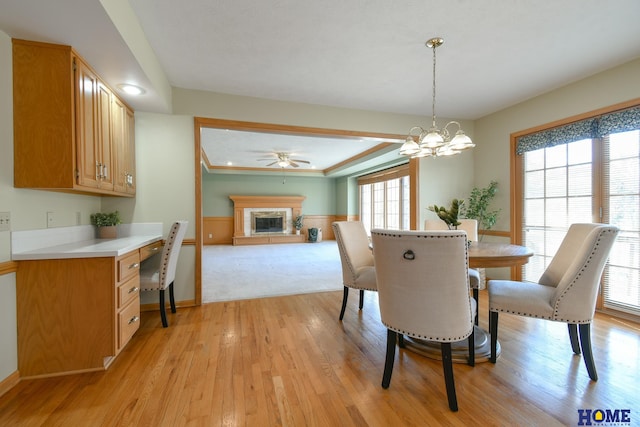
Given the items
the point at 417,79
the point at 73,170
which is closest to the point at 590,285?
the point at 417,79

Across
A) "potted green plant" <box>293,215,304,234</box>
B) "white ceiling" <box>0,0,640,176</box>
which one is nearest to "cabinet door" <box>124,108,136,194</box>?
"white ceiling" <box>0,0,640,176</box>

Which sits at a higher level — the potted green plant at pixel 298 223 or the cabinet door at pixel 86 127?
the cabinet door at pixel 86 127

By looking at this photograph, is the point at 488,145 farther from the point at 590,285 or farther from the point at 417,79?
the point at 590,285

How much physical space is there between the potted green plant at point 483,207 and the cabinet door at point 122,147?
4.33m

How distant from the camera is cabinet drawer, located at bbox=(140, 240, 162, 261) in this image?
7.71 feet

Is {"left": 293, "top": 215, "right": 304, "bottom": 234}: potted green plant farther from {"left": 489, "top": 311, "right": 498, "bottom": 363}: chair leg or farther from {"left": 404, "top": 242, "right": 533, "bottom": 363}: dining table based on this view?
{"left": 489, "top": 311, "right": 498, "bottom": 363}: chair leg

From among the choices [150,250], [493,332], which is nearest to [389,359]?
[493,332]

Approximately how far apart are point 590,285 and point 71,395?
3185mm

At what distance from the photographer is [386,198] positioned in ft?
24.8

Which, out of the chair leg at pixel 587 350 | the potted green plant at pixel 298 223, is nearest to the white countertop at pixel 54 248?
the chair leg at pixel 587 350

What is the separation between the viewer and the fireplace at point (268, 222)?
8945mm

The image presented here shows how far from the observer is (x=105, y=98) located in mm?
2266

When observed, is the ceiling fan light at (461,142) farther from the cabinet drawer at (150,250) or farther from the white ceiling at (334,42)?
the cabinet drawer at (150,250)

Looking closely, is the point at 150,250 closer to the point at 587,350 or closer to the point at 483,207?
the point at 587,350
